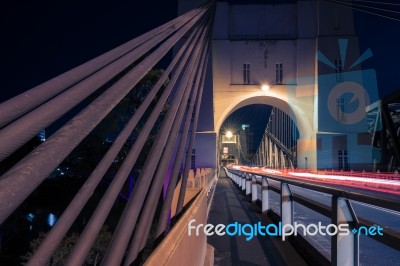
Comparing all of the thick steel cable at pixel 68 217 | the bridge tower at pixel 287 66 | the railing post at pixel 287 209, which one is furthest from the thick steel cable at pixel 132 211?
the bridge tower at pixel 287 66

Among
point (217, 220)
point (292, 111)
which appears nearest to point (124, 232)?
point (217, 220)

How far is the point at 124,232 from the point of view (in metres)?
3.19

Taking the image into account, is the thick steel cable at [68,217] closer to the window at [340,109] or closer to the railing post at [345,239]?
the railing post at [345,239]

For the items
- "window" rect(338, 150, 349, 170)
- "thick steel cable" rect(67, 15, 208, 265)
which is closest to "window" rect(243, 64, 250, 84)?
"window" rect(338, 150, 349, 170)

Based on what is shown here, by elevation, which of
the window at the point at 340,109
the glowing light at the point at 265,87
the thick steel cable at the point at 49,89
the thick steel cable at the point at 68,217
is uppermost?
the glowing light at the point at 265,87

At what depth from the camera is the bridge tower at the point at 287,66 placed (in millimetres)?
32406

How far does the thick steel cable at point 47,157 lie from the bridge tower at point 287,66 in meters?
30.3

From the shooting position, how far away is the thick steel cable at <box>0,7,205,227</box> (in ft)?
5.38

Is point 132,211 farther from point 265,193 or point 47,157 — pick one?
point 265,193

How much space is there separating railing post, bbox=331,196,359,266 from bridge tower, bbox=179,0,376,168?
2965 centimetres

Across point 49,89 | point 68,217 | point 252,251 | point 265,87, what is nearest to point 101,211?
point 68,217

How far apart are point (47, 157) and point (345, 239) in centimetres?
246

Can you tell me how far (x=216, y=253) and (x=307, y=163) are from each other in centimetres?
3028

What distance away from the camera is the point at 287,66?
1345 inches
